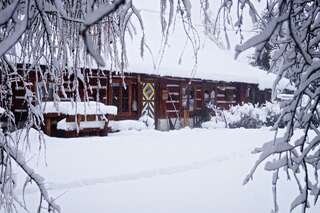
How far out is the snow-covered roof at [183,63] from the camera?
16.8 m

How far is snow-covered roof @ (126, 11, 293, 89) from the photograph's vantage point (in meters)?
16.8

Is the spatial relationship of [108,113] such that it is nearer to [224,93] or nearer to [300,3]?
[224,93]

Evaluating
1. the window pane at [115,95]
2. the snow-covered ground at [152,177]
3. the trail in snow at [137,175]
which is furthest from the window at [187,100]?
the trail in snow at [137,175]

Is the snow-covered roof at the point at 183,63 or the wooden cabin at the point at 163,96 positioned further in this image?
the wooden cabin at the point at 163,96

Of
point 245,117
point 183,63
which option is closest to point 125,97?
point 183,63

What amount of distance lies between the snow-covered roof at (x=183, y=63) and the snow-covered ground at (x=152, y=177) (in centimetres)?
465

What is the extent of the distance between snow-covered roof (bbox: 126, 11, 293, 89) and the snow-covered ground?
465 cm

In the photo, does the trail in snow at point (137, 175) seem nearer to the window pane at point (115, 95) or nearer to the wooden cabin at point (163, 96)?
the wooden cabin at point (163, 96)

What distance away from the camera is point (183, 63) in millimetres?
18984

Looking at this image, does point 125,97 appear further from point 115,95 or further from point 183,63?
point 183,63

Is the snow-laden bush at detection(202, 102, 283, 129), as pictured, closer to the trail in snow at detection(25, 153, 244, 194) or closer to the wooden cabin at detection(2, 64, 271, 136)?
the wooden cabin at detection(2, 64, 271, 136)

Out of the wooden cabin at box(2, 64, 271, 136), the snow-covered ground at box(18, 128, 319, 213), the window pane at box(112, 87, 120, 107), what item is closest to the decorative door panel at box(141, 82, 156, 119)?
the wooden cabin at box(2, 64, 271, 136)

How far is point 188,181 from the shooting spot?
27.1 feet

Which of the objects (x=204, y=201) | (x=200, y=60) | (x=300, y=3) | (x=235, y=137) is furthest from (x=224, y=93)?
(x=300, y=3)
